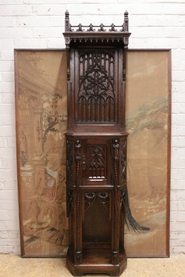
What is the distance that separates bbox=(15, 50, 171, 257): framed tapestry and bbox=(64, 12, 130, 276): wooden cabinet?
250 millimetres

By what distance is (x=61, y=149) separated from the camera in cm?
235

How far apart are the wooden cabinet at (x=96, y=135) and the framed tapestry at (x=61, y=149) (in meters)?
0.25

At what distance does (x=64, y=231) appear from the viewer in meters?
2.41

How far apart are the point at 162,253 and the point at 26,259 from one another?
128 centimetres

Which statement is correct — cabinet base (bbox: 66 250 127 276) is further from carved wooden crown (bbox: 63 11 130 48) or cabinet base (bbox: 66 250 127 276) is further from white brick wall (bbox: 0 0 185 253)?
carved wooden crown (bbox: 63 11 130 48)

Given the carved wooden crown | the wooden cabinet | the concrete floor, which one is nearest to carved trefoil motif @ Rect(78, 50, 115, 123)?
the wooden cabinet

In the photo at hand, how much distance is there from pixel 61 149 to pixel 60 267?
1.05 metres

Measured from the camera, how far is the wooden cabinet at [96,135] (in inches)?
79.4

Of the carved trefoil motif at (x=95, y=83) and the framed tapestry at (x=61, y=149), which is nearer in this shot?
the carved trefoil motif at (x=95, y=83)

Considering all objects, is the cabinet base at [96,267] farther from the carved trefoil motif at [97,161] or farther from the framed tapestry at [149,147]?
the carved trefoil motif at [97,161]

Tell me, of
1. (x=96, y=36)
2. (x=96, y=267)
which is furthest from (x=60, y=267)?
(x=96, y=36)

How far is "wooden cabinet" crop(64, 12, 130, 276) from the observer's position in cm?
202

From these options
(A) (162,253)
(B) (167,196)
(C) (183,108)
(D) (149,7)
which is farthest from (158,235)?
(D) (149,7)

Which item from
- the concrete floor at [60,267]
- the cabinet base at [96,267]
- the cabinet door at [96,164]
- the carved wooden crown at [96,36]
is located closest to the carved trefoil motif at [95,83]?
the carved wooden crown at [96,36]
